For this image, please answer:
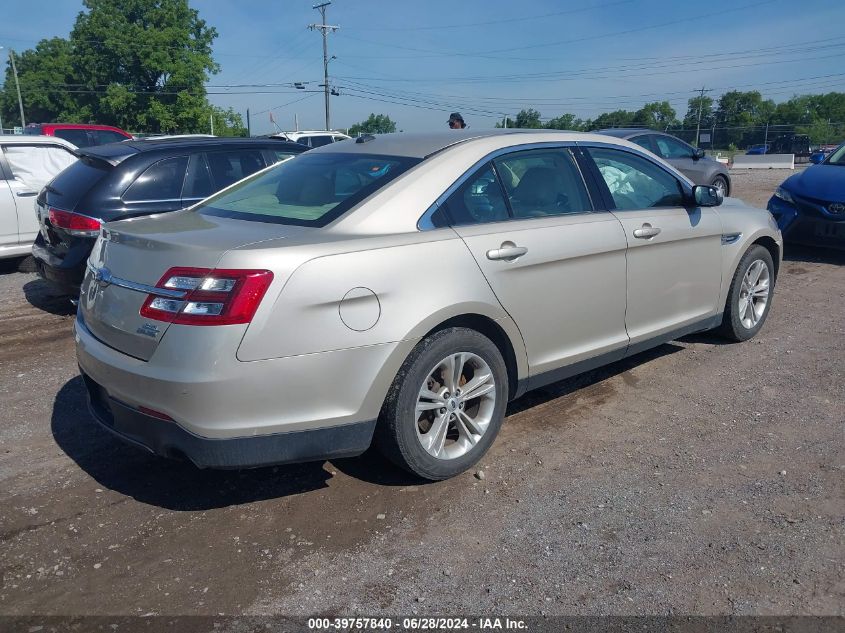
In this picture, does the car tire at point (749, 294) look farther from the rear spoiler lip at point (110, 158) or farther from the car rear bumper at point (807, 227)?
the rear spoiler lip at point (110, 158)

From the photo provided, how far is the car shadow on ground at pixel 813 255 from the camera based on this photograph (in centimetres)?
920

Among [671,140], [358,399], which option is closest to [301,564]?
[358,399]

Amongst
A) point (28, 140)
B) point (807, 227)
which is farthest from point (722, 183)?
point (28, 140)

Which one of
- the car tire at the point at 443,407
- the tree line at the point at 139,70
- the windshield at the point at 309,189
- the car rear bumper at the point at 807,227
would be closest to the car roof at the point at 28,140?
the windshield at the point at 309,189

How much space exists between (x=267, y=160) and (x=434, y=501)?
4.92 m

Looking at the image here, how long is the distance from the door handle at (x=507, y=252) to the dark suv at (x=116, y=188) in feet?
13.0

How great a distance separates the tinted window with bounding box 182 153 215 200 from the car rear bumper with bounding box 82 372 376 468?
12.4ft

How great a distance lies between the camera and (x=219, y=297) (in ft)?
9.59

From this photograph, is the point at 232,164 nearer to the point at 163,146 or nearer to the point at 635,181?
the point at 163,146

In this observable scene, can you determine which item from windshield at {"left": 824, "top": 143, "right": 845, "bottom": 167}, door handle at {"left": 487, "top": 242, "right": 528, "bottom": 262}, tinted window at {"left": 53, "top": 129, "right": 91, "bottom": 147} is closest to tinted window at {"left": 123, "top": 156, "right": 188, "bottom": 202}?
door handle at {"left": 487, "top": 242, "right": 528, "bottom": 262}

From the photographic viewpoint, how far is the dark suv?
6277 mm

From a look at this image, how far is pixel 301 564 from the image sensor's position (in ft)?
9.93

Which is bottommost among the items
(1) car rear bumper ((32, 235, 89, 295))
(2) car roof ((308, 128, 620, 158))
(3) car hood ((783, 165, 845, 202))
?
(1) car rear bumper ((32, 235, 89, 295))

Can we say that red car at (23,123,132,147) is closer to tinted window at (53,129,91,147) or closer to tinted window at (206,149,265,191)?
tinted window at (53,129,91,147)
